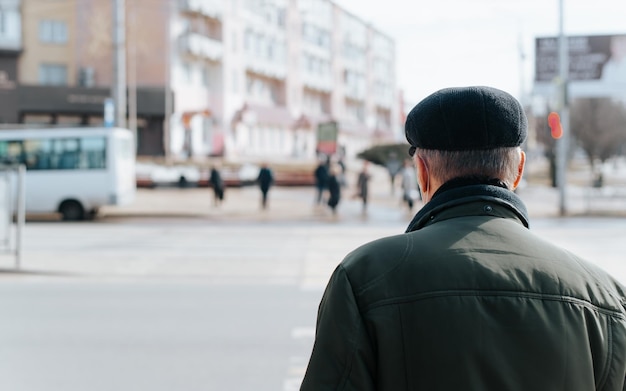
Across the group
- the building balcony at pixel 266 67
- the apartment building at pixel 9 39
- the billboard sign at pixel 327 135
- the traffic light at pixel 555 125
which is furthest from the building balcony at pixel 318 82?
the traffic light at pixel 555 125

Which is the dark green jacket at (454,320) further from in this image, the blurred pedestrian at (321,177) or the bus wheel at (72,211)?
the blurred pedestrian at (321,177)

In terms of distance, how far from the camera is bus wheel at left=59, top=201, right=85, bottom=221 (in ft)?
76.8

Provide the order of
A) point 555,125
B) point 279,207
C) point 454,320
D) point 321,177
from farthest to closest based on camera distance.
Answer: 1. point 279,207
2. point 321,177
3. point 555,125
4. point 454,320

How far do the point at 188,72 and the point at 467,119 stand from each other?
45.2 m

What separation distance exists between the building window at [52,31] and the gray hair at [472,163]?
145 ft

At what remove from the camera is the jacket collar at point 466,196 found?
192 cm

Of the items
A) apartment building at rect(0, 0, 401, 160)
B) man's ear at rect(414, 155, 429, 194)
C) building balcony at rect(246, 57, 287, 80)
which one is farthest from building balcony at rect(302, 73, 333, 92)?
man's ear at rect(414, 155, 429, 194)

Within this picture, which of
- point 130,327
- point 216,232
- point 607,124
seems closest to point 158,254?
point 216,232

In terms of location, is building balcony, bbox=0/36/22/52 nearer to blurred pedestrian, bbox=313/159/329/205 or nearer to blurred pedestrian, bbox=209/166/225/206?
blurred pedestrian, bbox=209/166/225/206

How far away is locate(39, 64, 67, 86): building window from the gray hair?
4321cm

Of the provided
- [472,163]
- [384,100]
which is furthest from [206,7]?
[472,163]

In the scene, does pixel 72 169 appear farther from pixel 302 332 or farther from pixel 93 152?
pixel 302 332

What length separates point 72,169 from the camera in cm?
2350

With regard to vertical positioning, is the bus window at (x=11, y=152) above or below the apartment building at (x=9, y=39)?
below
